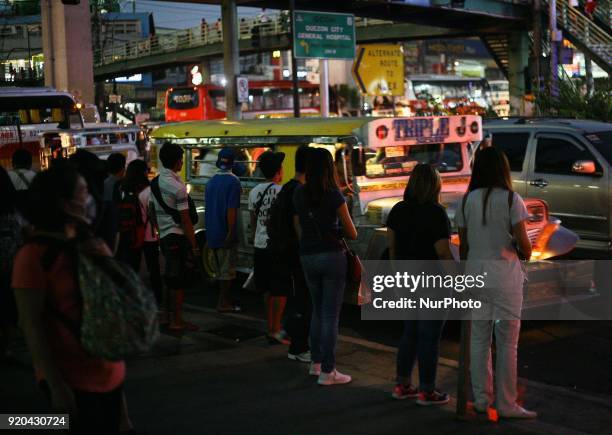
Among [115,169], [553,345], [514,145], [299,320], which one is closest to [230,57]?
[514,145]

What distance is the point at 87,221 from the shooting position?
373 centimetres

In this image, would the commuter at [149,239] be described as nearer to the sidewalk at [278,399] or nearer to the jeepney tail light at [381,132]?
the sidewalk at [278,399]

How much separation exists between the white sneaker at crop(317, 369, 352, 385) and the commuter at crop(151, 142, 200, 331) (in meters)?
2.32

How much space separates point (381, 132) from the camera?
29.0 ft

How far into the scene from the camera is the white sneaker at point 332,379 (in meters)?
6.64

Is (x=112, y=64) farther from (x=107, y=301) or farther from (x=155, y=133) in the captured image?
(x=107, y=301)

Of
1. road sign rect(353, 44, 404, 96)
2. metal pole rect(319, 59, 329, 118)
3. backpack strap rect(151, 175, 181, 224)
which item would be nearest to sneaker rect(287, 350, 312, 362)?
backpack strap rect(151, 175, 181, 224)

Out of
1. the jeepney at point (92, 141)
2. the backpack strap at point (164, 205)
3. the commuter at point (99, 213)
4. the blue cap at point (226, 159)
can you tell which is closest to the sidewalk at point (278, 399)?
the backpack strap at point (164, 205)

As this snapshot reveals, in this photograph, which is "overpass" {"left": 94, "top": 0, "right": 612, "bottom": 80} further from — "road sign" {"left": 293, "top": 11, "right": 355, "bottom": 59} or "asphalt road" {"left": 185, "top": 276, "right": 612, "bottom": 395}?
"asphalt road" {"left": 185, "top": 276, "right": 612, "bottom": 395}

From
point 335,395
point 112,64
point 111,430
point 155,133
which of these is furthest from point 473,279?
point 112,64

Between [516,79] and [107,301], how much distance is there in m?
36.7

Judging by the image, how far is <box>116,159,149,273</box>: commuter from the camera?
8.51 meters

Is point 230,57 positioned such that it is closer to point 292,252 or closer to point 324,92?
point 324,92

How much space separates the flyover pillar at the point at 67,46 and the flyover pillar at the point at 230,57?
7.75 metres
